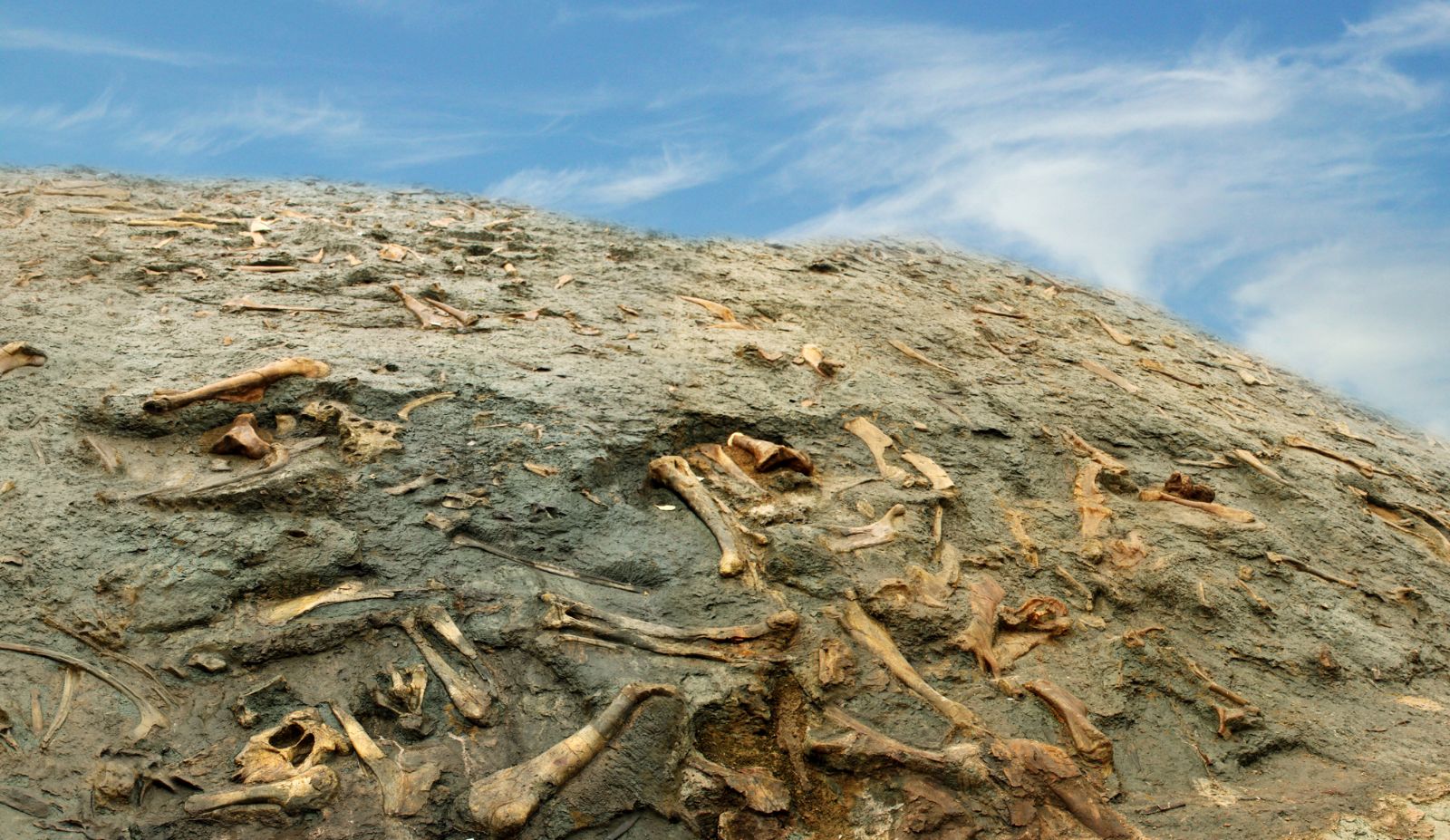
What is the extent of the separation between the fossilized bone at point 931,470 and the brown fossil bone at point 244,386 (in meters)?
2.92

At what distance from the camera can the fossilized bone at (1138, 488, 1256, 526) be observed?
5449 mm

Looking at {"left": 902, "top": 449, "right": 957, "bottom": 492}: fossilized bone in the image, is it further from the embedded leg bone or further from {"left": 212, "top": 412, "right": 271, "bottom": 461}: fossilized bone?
{"left": 212, "top": 412, "right": 271, "bottom": 461}: fossilized bone

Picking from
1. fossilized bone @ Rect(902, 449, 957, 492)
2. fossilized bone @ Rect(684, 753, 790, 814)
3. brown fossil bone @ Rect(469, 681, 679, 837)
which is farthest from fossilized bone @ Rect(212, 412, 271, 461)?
fossilized bone @ Rect(902, 449, 957, 492)

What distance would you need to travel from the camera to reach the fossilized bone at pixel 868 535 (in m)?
4.61

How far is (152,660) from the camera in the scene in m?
3.66

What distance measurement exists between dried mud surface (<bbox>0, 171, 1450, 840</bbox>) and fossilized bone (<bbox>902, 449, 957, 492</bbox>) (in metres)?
0.03

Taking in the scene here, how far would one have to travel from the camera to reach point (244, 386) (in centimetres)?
497

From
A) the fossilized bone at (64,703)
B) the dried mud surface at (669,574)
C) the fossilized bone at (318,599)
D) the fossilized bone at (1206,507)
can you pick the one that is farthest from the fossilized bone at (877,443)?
the fossilized bone at (64,703)

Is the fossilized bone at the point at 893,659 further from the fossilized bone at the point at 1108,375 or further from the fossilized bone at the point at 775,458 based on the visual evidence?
the fossilized bone at the point at 1108,375

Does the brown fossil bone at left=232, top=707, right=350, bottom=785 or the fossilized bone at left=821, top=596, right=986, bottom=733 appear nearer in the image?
the brown fossil bone at left=232, top=707, right=350, bottom=785

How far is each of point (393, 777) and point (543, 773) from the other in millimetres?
468

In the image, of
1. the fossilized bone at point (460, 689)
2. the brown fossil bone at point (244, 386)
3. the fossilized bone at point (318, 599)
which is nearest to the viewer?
the fossilized bone at point (460, 689)

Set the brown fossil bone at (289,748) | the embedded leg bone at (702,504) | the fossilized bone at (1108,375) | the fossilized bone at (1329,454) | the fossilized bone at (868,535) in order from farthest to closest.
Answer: the fossilized bone at (1108,375) → the fossilized bone at (1329,454) → the fossilized bone at (868,535) → the embedded leg bone at (702,504) → the brown fossil bone at (289,748)

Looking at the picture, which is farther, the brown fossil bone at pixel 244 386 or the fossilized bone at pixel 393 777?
the brown fossil bone at pixel 244 386
